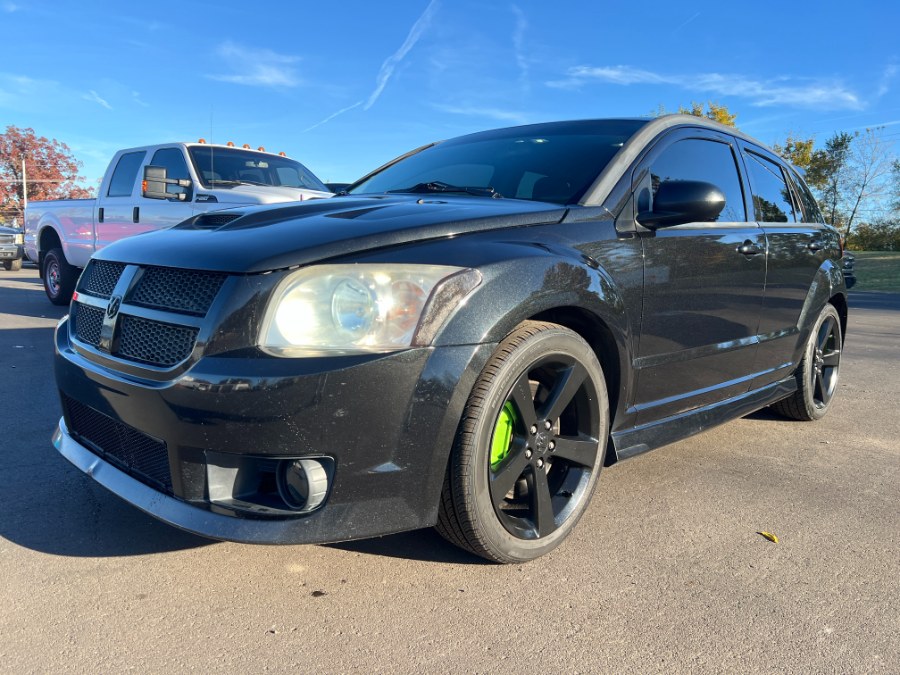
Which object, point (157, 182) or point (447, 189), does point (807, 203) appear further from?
point (157, 182)

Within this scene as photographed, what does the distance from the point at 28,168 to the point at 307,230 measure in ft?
190

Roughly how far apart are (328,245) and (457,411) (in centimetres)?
64

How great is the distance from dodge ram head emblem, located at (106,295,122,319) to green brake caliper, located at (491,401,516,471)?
53.8 inches

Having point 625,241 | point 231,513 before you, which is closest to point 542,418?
point 625,241

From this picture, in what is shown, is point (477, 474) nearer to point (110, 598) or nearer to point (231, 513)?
point (231, 513)

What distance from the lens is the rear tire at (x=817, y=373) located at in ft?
14.6

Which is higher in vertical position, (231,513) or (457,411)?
(457,411)

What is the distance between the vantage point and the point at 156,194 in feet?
21.9

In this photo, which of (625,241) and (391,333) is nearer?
(391,333)

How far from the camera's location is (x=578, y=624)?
212 cm

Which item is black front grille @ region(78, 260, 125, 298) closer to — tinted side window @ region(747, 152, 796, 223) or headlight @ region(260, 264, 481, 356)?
headlight @ region(260, 264, 481, 356)

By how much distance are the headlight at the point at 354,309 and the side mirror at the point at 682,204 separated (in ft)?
3.93

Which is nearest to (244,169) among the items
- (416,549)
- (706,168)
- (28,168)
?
(706,168)

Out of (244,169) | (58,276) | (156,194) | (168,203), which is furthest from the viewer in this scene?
(58,276)
